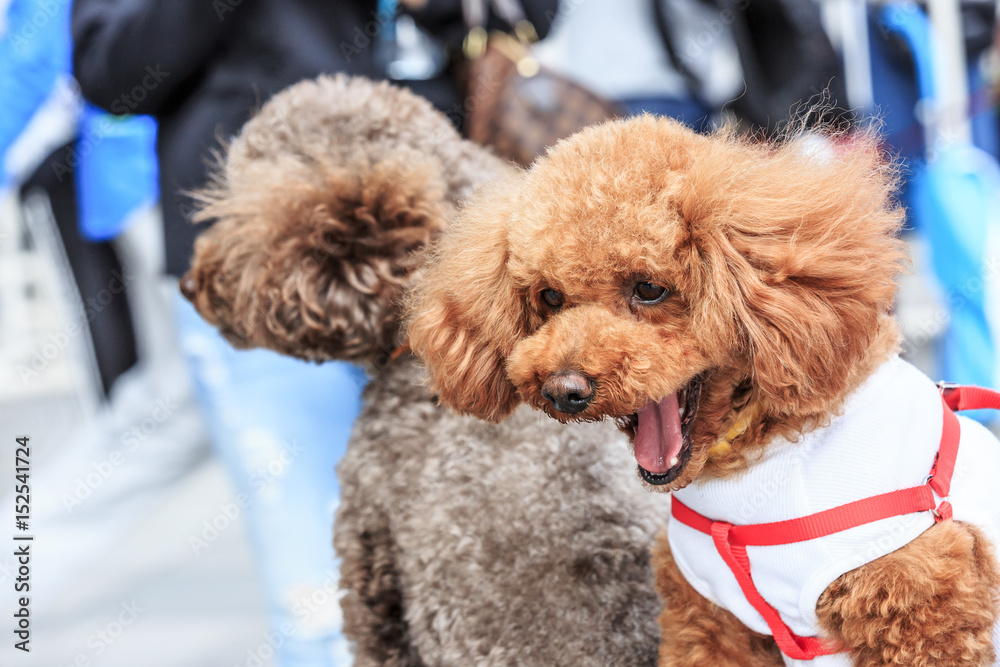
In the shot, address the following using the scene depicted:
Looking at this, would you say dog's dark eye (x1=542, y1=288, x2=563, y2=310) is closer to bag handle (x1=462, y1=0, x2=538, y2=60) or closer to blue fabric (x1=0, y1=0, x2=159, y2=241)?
bag handle (x1=462, y1=0, x2=538, y2=60)

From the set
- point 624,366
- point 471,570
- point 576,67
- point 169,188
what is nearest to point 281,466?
point 471,570

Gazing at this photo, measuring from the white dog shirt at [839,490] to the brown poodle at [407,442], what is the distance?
251 millimetres

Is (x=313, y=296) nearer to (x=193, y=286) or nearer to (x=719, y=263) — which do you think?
(x=193, y=286)

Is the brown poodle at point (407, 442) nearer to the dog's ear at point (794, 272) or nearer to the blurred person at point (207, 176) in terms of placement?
the blurred person at point (207, 176)

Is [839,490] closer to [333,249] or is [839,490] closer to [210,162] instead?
[333,249]

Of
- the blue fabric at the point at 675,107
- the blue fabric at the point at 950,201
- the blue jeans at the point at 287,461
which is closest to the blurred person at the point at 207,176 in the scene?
the blue jeans at the point at 287,461

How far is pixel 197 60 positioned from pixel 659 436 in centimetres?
144

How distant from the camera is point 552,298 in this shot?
3.15 ft

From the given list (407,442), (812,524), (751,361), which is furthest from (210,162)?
(812,524)

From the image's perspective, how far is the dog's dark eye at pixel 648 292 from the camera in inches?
34.5

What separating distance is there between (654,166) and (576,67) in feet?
5.81

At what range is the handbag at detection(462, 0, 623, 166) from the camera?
1.86 m

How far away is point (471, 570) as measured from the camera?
123 cm

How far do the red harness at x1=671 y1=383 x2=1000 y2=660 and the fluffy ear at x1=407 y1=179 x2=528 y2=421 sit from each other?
0.33 m
